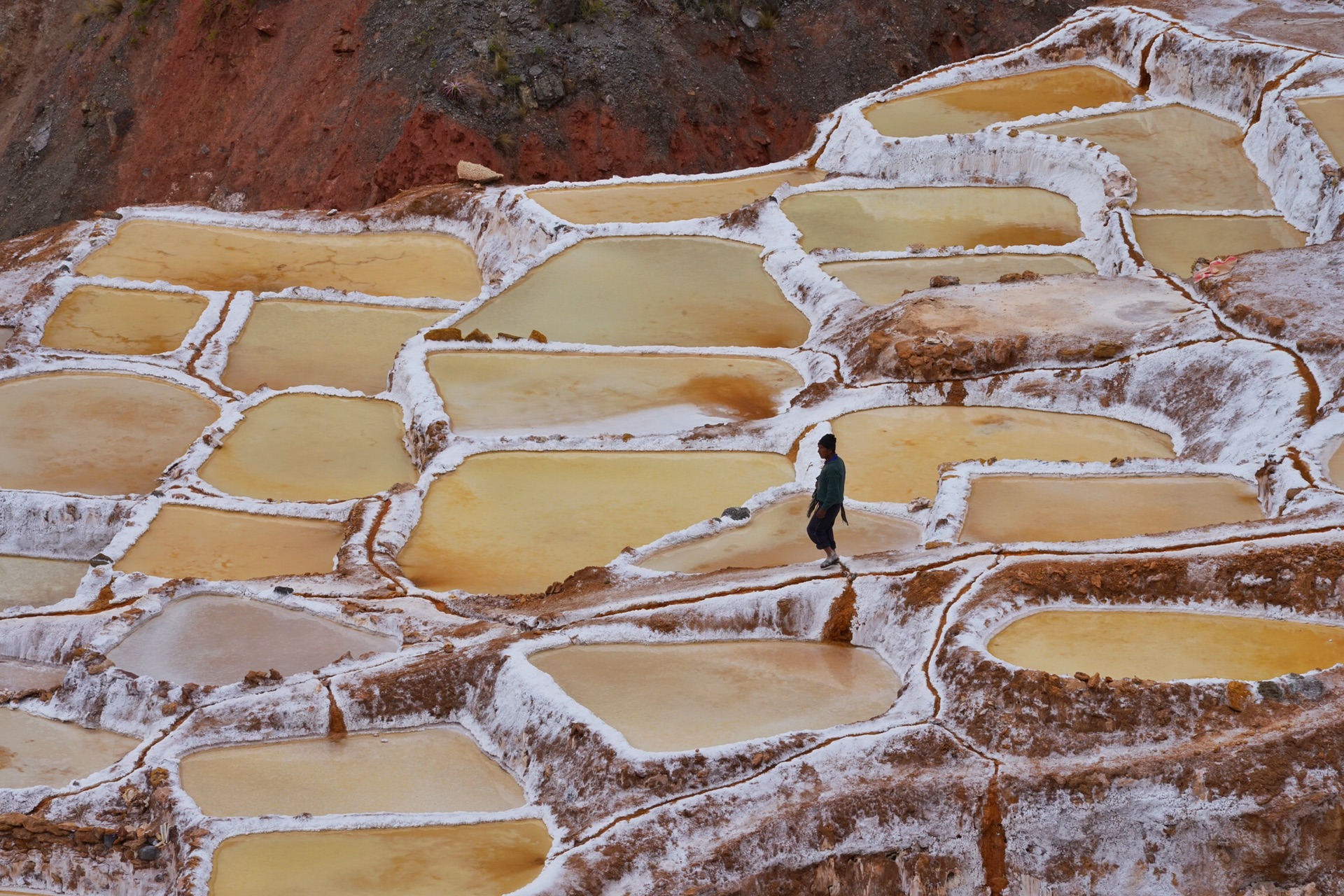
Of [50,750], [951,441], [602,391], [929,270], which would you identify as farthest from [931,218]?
[50,750]

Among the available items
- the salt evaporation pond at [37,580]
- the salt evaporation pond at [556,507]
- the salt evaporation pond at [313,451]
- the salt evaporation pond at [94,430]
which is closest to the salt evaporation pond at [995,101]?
the salt evaporation pond at [556,507]

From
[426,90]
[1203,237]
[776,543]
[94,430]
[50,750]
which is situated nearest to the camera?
[50,750]

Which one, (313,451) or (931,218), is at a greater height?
(931,218)

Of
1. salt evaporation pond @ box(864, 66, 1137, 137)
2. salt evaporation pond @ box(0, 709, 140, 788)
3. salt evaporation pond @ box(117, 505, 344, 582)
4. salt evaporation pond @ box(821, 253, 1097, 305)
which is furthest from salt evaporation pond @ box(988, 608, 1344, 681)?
salt evaporation pond @ box(864, 66, 1137, 137)

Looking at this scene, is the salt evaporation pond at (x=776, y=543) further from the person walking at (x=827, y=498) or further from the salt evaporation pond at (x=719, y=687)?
the salt evaporation pond at (x=719, y=687)

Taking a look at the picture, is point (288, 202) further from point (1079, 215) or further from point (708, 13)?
point (1079, 215)

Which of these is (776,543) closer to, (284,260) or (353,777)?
(353,777)

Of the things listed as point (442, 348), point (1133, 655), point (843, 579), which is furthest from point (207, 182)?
point (1133, 655)
